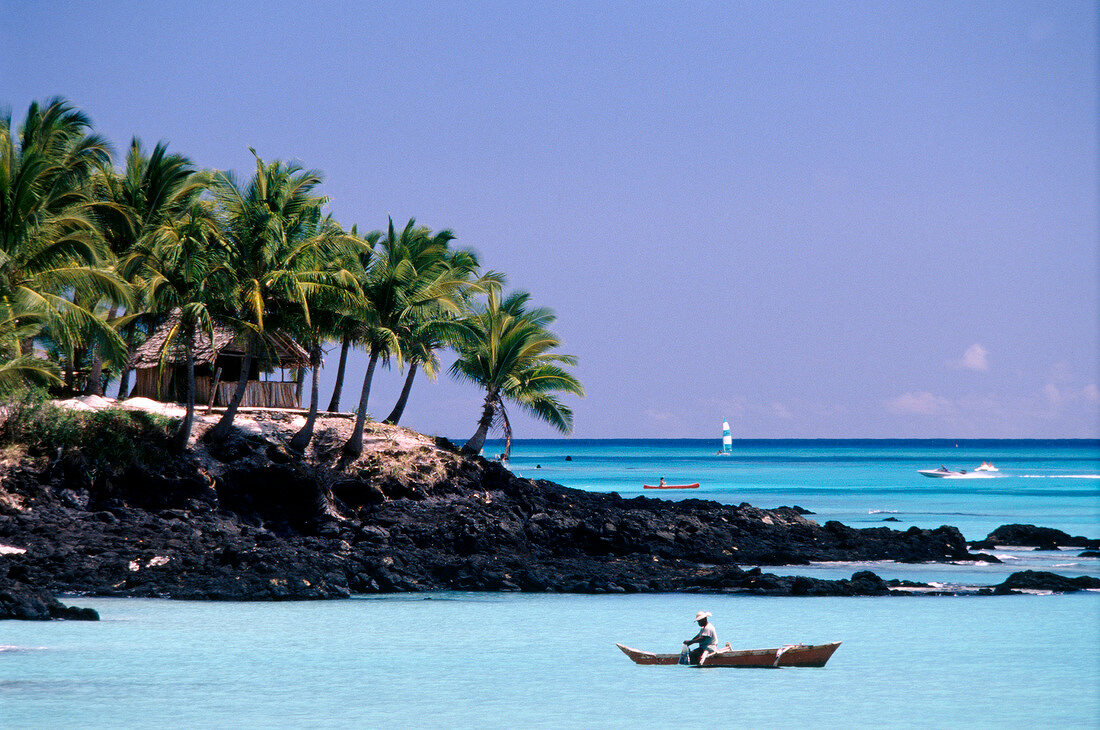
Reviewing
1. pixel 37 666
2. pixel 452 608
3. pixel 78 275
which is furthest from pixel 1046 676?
pixel 78 275

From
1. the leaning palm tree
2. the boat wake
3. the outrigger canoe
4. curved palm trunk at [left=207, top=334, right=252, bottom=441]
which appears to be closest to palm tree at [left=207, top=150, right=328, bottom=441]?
curved palm trunk at [left=207, top=334, right=252, bottom=441]

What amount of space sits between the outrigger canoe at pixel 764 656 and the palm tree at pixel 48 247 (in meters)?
11.8

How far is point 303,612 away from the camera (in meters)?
18.6

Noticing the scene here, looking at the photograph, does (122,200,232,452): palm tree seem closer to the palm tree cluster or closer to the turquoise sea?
the palm tree cluster

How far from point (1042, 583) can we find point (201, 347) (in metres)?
19.3

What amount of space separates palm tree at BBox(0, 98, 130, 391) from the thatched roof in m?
3.37

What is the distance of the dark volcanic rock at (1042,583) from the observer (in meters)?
21.4

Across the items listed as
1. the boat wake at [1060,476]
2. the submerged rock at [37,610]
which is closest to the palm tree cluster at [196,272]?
the submerged rock at [37,610]

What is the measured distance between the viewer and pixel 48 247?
20797 millimetres

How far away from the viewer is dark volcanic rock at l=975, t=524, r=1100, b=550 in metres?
30.1

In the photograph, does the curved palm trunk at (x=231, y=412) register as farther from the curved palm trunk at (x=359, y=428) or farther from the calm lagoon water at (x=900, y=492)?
the calm lagoon water at (x=900, y=492)

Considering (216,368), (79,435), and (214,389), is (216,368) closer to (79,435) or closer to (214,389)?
(214,389)

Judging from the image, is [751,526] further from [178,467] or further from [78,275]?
[78,275]

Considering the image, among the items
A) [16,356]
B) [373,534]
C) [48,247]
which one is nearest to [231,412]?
[373,534]
